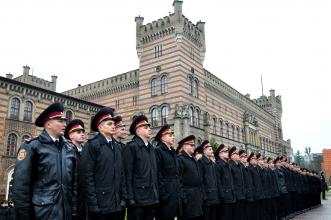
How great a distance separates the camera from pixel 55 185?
4070 millimetres

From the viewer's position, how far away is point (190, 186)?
696 cm

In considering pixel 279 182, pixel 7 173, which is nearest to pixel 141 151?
pixel 279 182

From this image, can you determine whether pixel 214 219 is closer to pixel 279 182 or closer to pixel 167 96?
pixel 279 182

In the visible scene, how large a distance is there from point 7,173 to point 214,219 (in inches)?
778

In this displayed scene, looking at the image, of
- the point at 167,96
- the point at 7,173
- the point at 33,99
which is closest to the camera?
the point at 7,173

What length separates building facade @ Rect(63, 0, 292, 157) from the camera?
100ft

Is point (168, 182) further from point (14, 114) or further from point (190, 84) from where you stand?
point (190, 84)

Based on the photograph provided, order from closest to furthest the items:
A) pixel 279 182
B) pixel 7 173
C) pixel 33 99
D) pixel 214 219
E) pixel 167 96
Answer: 1. pixel 214 219
2. pixel 279 182
3. pixel 7 173
4. pixel 33 99
5. pixel 167 96

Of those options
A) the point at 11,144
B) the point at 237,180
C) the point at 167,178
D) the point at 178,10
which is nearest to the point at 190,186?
the point at 167,178

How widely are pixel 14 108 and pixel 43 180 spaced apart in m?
22.4

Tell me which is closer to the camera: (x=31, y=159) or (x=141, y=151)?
(x=31, y=159)

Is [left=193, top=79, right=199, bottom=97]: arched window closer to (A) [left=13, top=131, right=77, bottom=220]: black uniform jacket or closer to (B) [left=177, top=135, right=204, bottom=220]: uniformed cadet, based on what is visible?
(B) [left=177, top=135, right=204, bottom=220]: uniformed cadet

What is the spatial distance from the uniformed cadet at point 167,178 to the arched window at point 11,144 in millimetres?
20391

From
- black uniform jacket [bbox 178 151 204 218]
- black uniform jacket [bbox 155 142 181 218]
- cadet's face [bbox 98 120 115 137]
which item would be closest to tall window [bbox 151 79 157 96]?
black uniform jacket [bbox 178 151 204 218]
